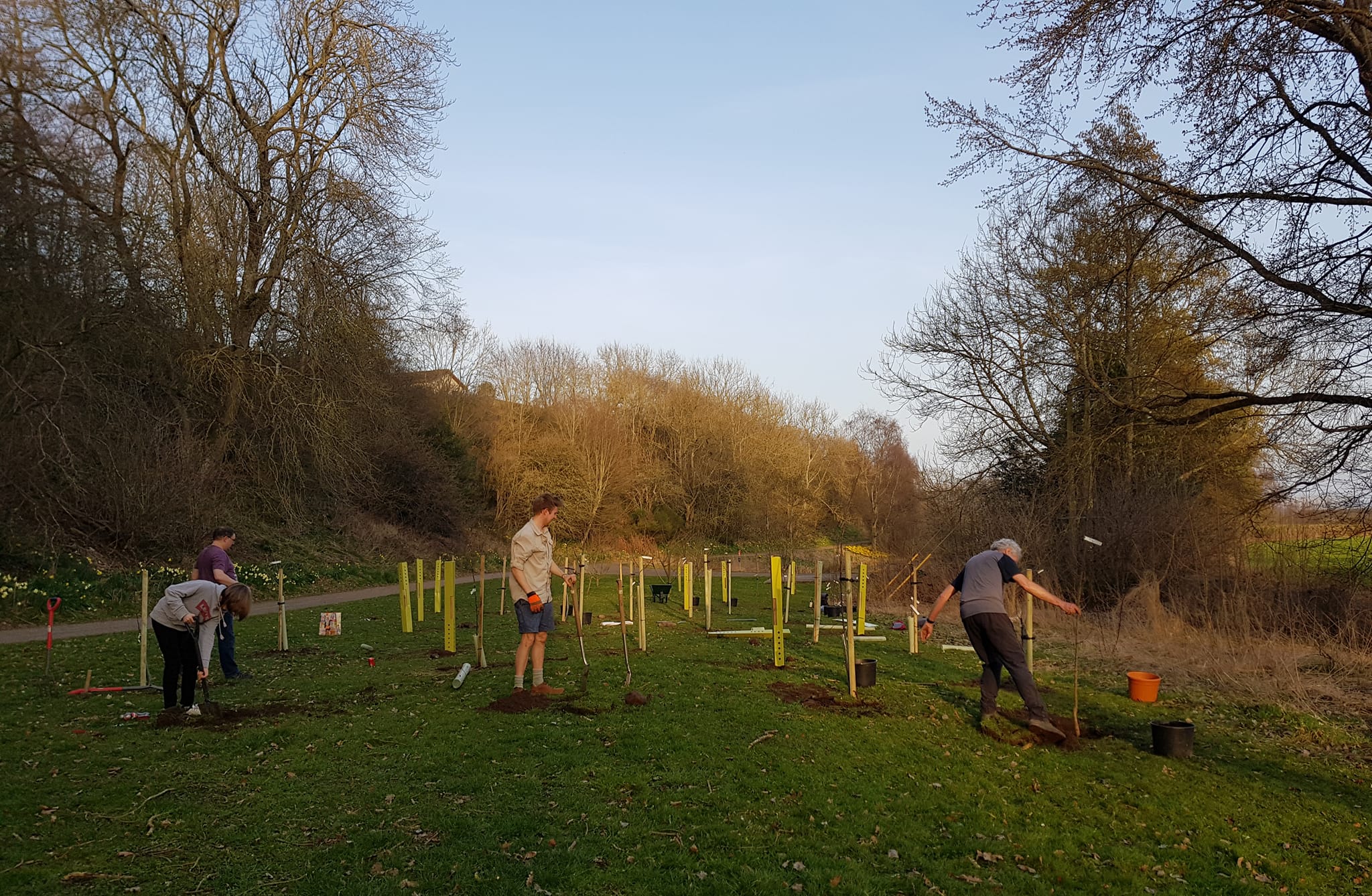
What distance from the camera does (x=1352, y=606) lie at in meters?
14.2

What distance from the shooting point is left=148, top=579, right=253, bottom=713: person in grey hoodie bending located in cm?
793

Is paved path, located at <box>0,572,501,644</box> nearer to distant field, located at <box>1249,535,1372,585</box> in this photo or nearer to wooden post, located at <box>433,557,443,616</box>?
wooden post, located at <box>433,557,443,616</box>

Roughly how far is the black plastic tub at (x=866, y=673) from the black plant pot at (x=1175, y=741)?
303 centimetres

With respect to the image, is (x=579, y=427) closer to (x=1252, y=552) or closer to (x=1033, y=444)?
(x=1033, y=444)

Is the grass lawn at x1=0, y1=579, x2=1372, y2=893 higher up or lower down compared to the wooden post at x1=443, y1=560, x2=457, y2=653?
lower down

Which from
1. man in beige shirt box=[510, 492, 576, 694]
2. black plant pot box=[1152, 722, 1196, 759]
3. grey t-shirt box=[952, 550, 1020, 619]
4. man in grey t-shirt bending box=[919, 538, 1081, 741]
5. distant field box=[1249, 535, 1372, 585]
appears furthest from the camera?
distant field box=[1249, 535, 1372, 585]

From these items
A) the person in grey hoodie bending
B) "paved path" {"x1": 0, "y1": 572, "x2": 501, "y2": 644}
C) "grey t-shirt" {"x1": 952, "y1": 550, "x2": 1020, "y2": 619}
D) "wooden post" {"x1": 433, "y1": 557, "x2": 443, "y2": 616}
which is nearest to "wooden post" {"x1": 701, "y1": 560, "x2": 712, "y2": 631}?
"wooden post" {"x1": 433, "y1": 557, "x2": 443, "y2": 616}

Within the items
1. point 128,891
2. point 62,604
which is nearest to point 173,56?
point 62,604

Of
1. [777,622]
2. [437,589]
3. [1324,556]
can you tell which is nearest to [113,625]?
[437,589]

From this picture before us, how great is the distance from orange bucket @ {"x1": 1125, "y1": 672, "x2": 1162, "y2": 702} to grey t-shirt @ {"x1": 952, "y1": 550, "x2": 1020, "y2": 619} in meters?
3.07

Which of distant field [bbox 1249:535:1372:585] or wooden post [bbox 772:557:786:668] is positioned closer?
wooden post [bbox 772:557:786:668]

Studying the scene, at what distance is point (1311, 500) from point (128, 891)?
1535 cm

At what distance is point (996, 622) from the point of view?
26.3ft

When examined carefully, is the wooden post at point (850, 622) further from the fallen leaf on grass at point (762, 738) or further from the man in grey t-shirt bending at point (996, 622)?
the fallen leaf on grass at point (762, 738)
